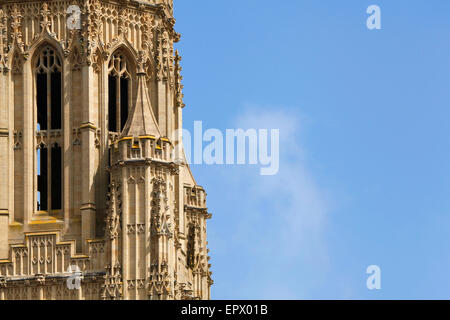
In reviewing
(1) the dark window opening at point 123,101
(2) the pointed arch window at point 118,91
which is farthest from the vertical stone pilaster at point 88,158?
(1) the dark window opening at point 123,101

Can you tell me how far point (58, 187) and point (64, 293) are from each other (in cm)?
598

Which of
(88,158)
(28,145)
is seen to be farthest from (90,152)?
(28,145)

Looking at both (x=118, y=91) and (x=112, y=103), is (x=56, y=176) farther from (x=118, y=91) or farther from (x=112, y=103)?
(x=118, y=91)

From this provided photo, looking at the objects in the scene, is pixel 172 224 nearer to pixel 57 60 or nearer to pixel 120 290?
pixel 120 290

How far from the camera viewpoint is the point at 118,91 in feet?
310

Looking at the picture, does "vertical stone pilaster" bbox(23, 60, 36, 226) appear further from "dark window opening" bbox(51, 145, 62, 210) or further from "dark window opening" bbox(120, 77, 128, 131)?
"dark window opening" bbox(120, 77, 128, 131)

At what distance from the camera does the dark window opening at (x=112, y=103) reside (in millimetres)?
93875

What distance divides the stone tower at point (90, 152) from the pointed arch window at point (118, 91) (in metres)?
0.07

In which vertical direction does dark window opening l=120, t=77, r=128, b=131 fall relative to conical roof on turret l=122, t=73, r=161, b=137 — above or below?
above

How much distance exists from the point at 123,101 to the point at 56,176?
5.03 meters

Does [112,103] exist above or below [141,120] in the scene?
above

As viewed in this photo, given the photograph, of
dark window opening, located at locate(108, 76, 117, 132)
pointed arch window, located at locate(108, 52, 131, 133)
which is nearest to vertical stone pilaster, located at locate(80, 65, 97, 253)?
dark window opening, located at locate(108, 76, 117, 132)

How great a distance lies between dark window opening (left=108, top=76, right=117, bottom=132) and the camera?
308 feet

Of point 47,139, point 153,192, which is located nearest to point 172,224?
point 153,192
